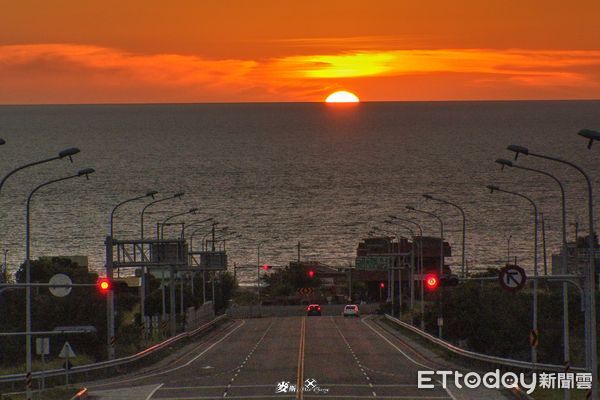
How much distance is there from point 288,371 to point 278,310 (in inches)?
3159

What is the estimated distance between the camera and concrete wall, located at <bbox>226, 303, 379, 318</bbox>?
129m

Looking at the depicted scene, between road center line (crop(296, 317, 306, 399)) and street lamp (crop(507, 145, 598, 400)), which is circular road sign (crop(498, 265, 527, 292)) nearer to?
street lamp (crop(507, 145, 598, 400))

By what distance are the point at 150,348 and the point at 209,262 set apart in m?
39.6

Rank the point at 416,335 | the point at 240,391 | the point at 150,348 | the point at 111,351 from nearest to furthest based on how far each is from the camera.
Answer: the point at 240,391 → the point at 111,351 → the point at 150,348 → the point at 416,335

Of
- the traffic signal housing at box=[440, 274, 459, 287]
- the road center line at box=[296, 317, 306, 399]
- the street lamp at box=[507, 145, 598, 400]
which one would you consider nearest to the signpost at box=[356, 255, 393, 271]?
the road center line at box=[296, 317, 306, 399]

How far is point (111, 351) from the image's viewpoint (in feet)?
206

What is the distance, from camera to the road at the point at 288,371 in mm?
50281

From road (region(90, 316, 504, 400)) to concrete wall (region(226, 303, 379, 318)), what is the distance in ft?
128

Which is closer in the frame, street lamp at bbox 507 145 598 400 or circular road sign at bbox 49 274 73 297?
street lamp at bbox 507 145 598 400

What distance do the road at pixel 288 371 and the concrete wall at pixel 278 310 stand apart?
39.2 m

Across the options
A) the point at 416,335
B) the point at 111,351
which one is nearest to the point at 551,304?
the point at 416,335

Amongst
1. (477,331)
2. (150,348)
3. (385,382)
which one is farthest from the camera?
(477,331)

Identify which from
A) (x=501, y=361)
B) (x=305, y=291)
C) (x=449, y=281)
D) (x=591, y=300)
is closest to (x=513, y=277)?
(x=591, y=300)

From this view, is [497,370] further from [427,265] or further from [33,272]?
[427,265]
